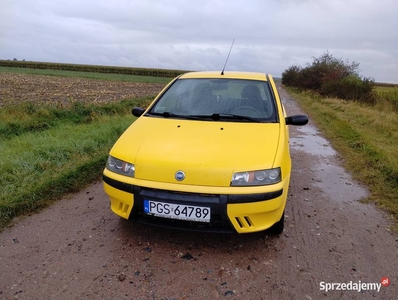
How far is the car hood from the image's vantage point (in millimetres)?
2678

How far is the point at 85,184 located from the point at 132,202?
6.86 ft

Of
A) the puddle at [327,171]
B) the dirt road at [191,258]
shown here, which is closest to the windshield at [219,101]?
the dirt road at [191,258]

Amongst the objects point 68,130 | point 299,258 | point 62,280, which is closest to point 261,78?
point 299,258

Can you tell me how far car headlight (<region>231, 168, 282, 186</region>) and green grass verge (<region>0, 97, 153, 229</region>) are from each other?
254 centimetres

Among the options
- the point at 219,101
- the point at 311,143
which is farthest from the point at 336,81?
the point at 219,101

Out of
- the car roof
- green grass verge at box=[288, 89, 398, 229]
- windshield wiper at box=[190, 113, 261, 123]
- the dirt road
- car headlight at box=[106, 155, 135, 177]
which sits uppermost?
the car roof

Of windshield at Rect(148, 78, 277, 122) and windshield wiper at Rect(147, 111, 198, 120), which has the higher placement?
windshield at Rect(148, 78, 277, 122)

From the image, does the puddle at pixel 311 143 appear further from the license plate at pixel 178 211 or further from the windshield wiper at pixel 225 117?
the license plate at pixel 178 211

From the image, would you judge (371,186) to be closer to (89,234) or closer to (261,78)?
(261,78)

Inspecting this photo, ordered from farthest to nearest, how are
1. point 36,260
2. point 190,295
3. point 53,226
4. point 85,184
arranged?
point 85,184
point 53,226
point 36,260
point 190,295

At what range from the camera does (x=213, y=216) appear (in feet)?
8.63

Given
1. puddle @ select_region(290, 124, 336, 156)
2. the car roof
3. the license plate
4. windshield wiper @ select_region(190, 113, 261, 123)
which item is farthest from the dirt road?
puddle @ select_region(290, 124, 336, 156)

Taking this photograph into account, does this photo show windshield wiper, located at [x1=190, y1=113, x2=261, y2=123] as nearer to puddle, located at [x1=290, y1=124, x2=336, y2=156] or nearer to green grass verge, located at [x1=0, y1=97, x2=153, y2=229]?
green grass verge, located at [x1=0, y1=97, x2=153, y2=229]

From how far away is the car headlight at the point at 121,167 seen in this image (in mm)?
2867
